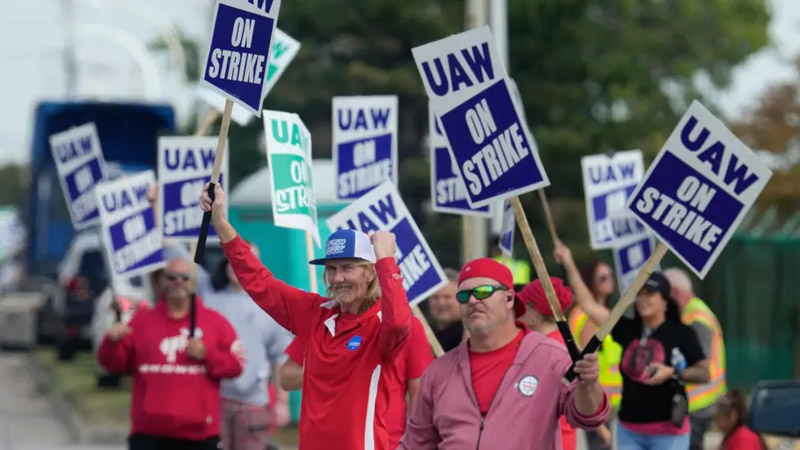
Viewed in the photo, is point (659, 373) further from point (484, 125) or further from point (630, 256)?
point (484, 125)

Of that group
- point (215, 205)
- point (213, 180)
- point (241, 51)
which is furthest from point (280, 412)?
point (215, 205)

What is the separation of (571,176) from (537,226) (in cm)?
107

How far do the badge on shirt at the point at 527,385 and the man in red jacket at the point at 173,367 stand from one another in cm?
356

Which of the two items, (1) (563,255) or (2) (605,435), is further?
(2) (605,435)

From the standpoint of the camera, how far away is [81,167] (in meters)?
12.8

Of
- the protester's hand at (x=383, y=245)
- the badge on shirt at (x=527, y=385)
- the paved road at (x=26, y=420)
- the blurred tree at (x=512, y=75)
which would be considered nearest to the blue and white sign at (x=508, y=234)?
the protester's hand at (x=383, y=245)

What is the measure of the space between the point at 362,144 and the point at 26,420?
1099 cm

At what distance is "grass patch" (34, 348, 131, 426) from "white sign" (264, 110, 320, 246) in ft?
31.9

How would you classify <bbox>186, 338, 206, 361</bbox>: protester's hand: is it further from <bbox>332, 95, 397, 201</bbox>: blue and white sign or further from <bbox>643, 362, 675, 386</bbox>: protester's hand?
<bbox>643, 362, 675, 386</bbox>: protester's hand

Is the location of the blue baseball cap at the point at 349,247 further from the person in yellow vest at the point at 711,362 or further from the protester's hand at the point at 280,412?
the protester's hand at the point at 280,412

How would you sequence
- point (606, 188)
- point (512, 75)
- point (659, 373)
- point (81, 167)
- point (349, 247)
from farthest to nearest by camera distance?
point (512, 75), point (81, 167), point (606, 188), point (659, 373), point (349, 247)

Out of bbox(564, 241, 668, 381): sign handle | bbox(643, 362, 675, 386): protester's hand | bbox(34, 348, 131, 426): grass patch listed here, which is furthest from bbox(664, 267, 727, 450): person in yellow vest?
→ bbox(34, 348, 131, 426): grass patch

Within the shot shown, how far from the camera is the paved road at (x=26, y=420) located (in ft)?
59.2

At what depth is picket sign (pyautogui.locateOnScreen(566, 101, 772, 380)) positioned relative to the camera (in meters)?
6.27
